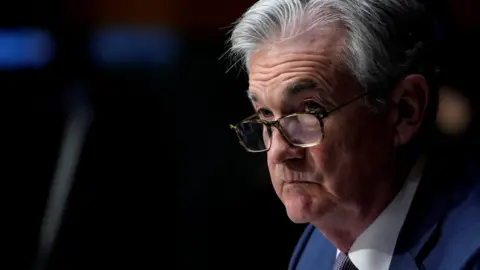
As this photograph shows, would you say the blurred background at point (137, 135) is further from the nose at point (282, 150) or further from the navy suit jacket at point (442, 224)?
the nose at point (282, 150)

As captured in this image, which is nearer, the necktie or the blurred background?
the necktie

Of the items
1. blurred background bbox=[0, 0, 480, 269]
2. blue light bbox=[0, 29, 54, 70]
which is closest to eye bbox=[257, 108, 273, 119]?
blurred background bbox=[0, 0, 480, 269]

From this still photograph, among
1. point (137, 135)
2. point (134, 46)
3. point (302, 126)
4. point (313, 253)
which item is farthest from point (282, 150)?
point (134, 46)

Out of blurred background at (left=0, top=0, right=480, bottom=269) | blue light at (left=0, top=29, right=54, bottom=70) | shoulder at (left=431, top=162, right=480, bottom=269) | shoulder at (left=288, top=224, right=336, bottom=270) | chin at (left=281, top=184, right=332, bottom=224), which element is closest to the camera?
shoulder at (left=431, top=162, right=480, bottom=269)

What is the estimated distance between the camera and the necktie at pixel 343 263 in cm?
140

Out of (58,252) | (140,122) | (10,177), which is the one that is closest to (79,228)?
(58,252)

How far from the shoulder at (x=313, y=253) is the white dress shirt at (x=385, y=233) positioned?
0.55ft

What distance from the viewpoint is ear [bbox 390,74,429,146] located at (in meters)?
1.32

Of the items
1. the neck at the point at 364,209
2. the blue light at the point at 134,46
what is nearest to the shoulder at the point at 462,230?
the neck at the point at 364,209

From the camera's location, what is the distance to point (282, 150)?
131 centimetres

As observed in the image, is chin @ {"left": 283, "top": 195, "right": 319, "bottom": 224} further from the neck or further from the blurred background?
the blurred background

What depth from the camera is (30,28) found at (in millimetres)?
2932

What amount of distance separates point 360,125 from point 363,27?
169 mm

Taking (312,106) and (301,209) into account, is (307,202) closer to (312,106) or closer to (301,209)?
(301,209)
